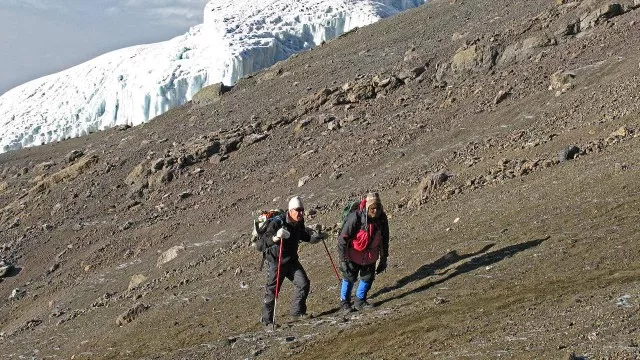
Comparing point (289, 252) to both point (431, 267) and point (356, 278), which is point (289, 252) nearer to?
point (356, 278)

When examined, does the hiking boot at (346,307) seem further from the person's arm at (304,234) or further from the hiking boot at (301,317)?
the person's arm at (304,234)

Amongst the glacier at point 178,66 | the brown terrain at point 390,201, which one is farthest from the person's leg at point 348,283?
the glacier at point 178,66

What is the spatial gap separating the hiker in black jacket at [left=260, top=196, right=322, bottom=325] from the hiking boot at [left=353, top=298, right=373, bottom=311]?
81 centimetres

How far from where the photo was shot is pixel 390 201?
1920 cm

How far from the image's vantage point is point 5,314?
24188mm

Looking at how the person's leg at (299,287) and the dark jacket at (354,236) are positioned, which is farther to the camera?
the person's leg at (299,287)

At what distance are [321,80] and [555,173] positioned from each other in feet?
77.0

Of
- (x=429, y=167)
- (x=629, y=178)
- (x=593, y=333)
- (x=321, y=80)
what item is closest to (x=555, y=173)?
(x=629, y=178)

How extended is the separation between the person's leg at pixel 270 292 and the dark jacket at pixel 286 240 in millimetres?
141

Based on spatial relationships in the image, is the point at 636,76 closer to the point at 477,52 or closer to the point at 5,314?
the point at 477,52

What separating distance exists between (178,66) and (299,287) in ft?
221

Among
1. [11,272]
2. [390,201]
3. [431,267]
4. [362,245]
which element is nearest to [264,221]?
[362,245]

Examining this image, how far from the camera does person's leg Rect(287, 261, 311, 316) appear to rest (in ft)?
34.7

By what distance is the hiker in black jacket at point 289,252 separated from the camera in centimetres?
1026
